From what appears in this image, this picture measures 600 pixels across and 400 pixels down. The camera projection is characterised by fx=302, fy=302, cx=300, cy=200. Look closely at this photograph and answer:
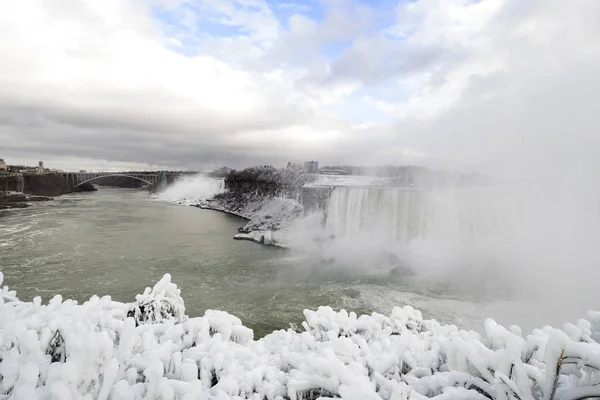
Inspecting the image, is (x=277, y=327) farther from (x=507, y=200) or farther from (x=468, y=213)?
(x=507, y=200)

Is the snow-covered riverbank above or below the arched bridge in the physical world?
below

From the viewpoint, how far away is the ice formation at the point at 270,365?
188 cm

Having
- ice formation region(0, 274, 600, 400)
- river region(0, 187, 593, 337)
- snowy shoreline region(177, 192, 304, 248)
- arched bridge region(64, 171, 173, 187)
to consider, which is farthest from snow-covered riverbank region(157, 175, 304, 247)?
ice formation region(0, 274, 600, 400)

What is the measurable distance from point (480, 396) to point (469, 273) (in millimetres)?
17629

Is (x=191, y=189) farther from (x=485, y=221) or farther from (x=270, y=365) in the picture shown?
(x=270, y=365)

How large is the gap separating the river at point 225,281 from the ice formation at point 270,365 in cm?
750

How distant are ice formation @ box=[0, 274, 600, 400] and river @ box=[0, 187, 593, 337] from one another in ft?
24.6

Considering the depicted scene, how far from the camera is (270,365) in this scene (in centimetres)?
329

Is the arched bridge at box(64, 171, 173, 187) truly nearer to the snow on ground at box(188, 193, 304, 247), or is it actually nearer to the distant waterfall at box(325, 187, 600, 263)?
the snow on ground at box(188, 193, 304, 247)

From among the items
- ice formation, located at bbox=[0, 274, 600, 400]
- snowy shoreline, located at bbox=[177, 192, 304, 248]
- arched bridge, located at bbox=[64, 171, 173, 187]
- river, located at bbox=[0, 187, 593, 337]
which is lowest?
river, located at bbox=[0, 187, 593, 337]

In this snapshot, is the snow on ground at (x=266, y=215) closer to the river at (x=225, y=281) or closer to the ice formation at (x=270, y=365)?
the river at (x=225, y=281)

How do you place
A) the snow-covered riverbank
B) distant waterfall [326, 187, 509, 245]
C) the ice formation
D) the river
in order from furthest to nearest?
the snow-covered riverbank → distant waterfall [326, 187, 509, 245] → the river → the ice formation

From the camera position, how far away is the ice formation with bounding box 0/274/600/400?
1879 millimetres

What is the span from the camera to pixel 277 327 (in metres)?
10.7
